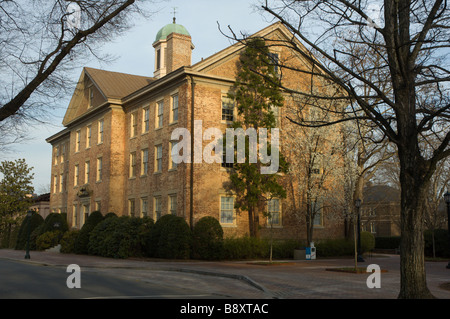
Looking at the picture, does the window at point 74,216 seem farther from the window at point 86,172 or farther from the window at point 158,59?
the window at point 158,59

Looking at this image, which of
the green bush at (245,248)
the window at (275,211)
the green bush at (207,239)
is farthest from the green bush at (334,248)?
the green bush at (207,239)

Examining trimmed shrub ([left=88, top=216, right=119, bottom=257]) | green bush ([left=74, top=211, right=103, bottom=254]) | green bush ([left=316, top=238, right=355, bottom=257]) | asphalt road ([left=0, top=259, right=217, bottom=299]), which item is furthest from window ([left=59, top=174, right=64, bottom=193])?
asphalt road ([left=0, top=259, right=217, bottom=299])

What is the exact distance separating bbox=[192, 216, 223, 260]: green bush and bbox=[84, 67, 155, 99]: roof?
14.0 meters

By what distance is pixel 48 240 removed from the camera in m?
36.7

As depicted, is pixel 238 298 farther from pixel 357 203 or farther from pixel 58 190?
pixel 58 190

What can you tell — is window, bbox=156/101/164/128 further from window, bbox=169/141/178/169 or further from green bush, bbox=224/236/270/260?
green bush, bbox=224/236/270/260

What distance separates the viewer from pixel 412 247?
950 cm

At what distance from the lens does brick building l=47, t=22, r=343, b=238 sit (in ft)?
90.5

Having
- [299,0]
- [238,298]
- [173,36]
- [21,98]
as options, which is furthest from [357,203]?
[173,36]

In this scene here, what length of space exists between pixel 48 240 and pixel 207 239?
1690 centimetres

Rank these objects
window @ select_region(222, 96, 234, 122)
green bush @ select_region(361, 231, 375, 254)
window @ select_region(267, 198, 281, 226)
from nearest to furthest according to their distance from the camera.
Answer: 1. window @ select_region(222, 96, 234, 122)
2. window @ select_region(267, 198, 281, 226)
3. green bush @ select_region(361, 231, 375, 254)

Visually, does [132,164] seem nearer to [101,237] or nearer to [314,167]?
[101,237]

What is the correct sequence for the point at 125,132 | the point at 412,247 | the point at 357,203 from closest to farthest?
the point at 412,247
the point at 357,203
the point at 125,132

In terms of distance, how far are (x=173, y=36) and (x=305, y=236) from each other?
17252 mm
